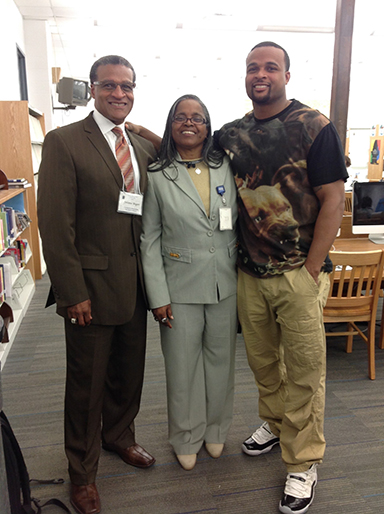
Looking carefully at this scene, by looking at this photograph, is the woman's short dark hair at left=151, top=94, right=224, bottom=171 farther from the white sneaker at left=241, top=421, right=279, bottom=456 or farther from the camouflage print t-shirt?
the white sneaker at left=241, top=421, right=279, bottom=456

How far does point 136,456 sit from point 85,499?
1.07ft

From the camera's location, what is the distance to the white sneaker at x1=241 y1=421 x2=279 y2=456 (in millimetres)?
2154

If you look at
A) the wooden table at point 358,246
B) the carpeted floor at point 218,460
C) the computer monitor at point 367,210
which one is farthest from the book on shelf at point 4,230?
the computer monitor at point 367,210

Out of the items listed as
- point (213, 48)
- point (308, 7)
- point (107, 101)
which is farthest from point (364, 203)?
point (213, 48)

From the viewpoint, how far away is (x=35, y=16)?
696 centimetres

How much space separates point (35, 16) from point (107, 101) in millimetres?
6556

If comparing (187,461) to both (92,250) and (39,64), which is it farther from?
(39,64)

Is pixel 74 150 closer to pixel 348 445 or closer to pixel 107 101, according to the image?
pixel 107 101

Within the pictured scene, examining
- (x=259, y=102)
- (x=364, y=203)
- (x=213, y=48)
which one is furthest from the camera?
(x=213, y=48)

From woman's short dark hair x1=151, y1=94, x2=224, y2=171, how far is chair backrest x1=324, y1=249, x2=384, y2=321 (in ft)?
4.01

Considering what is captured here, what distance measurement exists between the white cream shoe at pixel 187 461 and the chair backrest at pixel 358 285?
4.50 ft

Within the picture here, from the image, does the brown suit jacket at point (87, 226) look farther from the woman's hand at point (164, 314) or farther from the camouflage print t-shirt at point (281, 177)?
the camouflage print t-shirt at point (281, 177)

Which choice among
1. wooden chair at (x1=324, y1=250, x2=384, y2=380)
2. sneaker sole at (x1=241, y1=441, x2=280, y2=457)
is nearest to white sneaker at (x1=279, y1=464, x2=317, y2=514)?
sneaker sole at (x1=241, y1=441, x2=280, y2=457)

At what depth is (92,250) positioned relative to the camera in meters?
1.67
